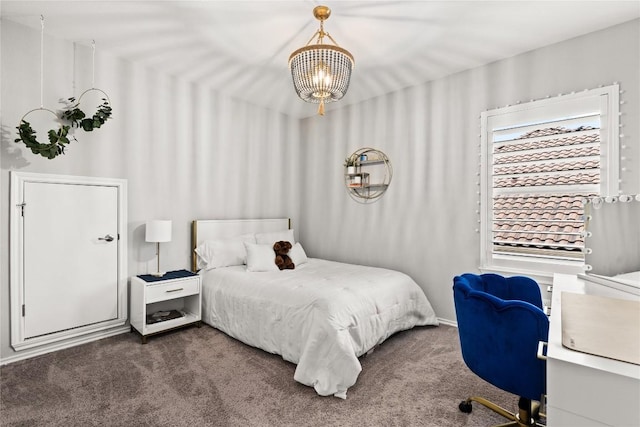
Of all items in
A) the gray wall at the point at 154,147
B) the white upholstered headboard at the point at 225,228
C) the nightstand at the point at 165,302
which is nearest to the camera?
the gray wall at the point at 154,147

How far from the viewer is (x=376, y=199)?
4152mm

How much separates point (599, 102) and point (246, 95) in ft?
12.1

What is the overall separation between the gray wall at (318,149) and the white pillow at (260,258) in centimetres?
79

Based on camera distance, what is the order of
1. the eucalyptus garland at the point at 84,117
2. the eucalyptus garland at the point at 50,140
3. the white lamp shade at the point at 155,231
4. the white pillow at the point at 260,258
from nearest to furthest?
1. the eucalyptus garland at the point at 50,140
2. the eucalyptus garland at the point at 84,117
3. the white lamp shade at the point at 155,231
4. the white pillow at the point at 260,258

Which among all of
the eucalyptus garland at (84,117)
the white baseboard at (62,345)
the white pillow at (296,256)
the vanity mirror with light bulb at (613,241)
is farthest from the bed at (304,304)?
the vanity mirror with light bulb at (613,241)

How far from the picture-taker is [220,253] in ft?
12.2

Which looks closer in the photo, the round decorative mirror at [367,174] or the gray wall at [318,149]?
the gray wall at [318,149]

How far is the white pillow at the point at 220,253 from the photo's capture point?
3.67m

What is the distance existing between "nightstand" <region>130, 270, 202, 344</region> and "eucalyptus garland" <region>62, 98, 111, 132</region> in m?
1.50

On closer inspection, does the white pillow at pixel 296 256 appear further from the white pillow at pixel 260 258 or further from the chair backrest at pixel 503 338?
the chair backrest at pixel 503 338

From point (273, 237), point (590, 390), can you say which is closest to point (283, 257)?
point (273, 237)

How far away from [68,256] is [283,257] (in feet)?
6.72

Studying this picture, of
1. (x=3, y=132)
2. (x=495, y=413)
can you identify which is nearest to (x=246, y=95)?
(x=3, y=132)

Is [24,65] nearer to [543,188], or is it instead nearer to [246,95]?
[246,95]
